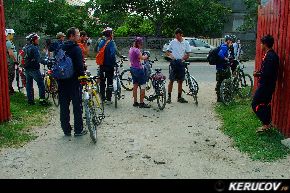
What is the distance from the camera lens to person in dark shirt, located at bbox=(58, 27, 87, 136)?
768 cm

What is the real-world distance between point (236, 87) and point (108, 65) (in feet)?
12.0

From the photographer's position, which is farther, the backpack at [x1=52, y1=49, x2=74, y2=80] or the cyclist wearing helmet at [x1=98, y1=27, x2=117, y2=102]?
the cyclist wearing helmet at [x1=98, y1=27, x2=117, y2=102]

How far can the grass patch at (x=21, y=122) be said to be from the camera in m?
7.62

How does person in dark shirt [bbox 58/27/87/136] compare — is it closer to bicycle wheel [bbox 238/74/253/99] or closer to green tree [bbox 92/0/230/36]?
bicycle wheel [bbox 238/74/253/99]

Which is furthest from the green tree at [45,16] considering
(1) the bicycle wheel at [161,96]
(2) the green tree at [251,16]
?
(1) the bicycle wheel at [161,96]

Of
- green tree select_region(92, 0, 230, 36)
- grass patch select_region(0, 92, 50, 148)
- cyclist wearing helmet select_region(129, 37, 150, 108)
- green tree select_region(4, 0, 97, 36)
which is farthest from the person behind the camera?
green tree select_region(4, 0, 97, 36)

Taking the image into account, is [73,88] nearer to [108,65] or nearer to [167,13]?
[108,65]

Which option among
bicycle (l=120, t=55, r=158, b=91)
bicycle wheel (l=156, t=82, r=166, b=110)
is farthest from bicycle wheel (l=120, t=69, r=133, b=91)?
bicycle wheel (l=156, t=82, r=166, b=110)

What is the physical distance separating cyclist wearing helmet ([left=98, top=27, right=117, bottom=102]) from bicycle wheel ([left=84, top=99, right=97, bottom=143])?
10.4 feet

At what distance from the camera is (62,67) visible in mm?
7480

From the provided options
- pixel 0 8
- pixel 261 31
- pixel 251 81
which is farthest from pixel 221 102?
pixel 0 8
